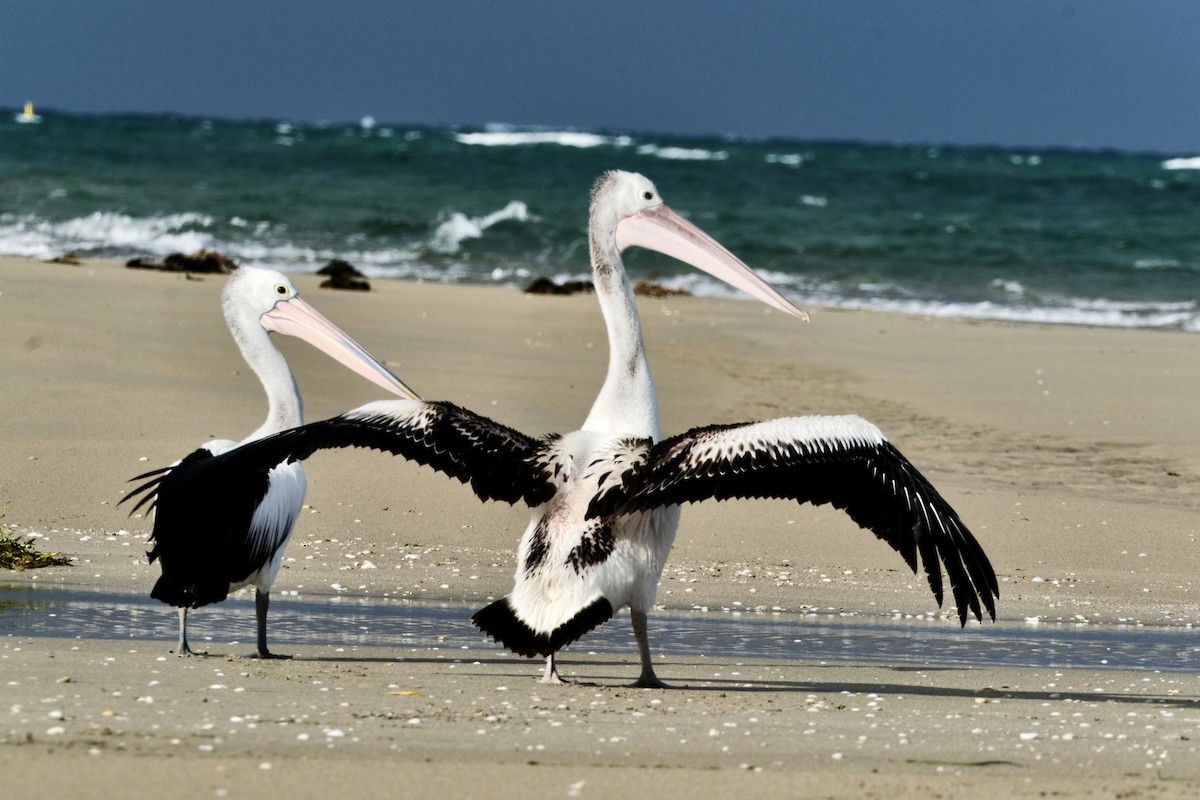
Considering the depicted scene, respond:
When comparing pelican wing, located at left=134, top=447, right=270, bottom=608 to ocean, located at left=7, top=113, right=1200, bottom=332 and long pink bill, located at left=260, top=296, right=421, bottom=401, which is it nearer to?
long pink bill, located at left=260, top=296, right=421, bottom=401

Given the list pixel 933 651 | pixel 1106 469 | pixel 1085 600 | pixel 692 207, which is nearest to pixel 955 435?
pixel 1106 469

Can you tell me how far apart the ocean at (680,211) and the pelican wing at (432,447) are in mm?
14228

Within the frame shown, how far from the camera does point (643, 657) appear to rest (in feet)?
17.2

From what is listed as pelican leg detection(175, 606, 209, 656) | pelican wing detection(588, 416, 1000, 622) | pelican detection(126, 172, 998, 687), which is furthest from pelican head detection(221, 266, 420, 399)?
pelican wing detection(588, 416, 1000, 622)

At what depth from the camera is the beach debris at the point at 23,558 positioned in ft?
21.3

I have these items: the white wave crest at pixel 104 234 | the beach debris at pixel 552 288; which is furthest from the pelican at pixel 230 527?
the white wave crest at pixel 104 234

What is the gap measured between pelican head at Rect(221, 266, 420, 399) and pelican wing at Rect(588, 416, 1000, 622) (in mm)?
1829

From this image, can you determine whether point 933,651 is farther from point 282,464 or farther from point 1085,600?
point 282,464

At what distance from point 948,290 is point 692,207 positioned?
43.8 feet

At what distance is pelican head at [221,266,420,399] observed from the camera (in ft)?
21.2

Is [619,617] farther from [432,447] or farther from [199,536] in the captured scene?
[199,536]

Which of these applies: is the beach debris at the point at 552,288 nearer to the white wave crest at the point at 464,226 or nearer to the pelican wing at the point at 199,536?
the white wave crest at the point at 464,226

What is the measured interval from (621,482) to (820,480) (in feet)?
2.11

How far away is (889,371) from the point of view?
12938 millimetres
